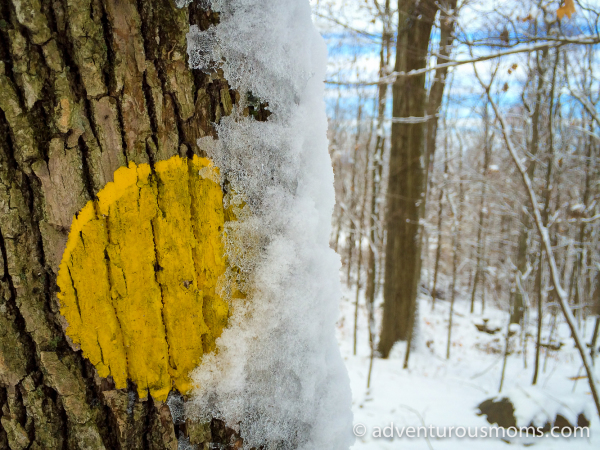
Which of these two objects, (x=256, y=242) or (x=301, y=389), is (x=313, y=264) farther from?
(x=301, y=389)

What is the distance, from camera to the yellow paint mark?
554mm

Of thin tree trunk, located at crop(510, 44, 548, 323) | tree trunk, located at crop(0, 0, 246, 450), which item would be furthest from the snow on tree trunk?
thin tree trunk, located at crop(510, 44, 548, 323)

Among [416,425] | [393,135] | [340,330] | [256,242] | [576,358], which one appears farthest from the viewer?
[340,330]

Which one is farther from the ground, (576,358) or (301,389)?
(301,389)

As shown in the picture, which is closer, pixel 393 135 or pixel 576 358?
pixel 393 135

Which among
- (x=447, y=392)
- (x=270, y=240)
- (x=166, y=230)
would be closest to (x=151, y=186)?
(x=166, y=230)

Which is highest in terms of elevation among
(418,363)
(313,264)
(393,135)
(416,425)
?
(393,135)

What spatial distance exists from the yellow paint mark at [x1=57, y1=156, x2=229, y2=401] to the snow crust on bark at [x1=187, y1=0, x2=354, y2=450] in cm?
4

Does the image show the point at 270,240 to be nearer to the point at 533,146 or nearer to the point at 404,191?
the point at 404,191

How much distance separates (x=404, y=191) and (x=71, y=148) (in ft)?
18.2

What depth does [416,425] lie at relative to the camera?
3914mm

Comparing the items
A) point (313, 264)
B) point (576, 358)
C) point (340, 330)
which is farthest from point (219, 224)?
point (576, 358)

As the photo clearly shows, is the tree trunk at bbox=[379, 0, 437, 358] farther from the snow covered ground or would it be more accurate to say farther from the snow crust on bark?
the snow crust on bark

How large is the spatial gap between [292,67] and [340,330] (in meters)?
8.68
